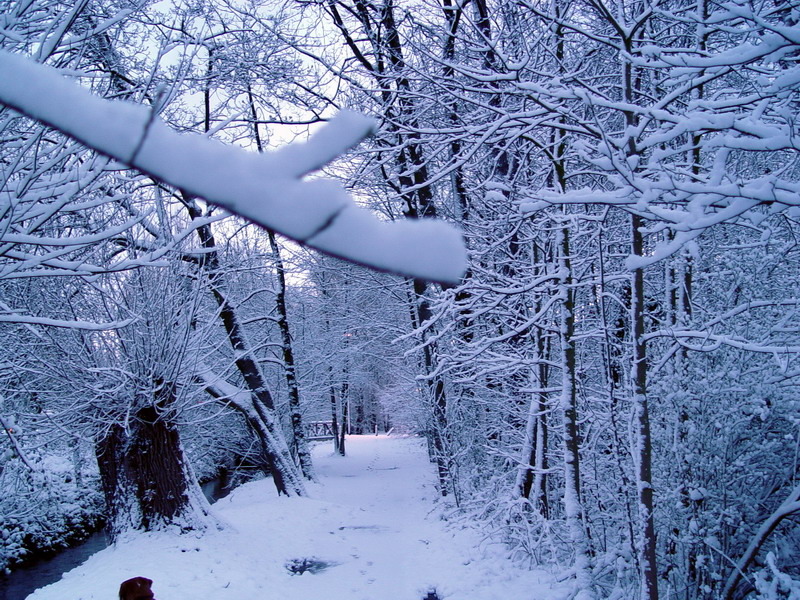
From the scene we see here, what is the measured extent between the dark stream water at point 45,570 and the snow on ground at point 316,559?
5.92ft

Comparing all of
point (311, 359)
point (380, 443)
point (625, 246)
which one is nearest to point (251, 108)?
point (625, 246)

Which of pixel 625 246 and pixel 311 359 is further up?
pixel 625 246

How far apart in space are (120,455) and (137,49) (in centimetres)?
→ 604

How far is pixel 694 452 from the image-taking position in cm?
431

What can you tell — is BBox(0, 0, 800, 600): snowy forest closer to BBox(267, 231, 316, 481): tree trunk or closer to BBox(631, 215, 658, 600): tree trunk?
BBox(631, 215, 658, 600): tree trunk

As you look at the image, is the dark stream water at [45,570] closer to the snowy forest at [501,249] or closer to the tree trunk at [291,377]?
A: the snowy forest at [501,249]

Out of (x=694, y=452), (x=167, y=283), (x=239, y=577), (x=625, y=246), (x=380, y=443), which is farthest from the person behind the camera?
(x=380, y=443)

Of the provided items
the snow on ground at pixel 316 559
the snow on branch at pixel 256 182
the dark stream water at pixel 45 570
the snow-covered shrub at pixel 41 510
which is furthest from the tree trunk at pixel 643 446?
the snow-covered shrub at pixel 41 510

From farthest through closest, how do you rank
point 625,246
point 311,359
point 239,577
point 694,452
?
point 311,359, point 625,246, point 239,577, point 694,452

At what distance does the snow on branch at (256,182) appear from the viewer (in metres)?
0.54

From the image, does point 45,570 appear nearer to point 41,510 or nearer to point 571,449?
point 41,510

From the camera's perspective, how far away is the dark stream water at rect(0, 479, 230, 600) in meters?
8.48

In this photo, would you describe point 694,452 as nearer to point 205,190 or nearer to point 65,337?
point 205,190

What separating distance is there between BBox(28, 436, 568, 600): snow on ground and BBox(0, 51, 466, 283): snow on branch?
5877 mm
